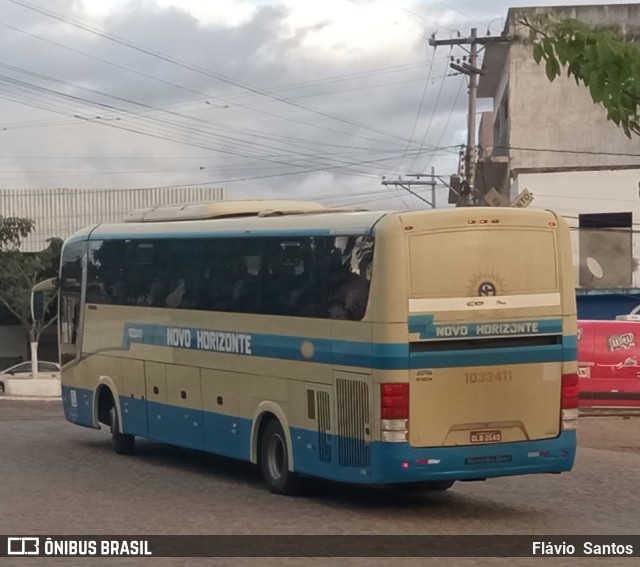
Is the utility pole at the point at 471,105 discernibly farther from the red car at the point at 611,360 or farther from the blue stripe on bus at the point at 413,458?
the blue stripe on bus at the point at 413,458

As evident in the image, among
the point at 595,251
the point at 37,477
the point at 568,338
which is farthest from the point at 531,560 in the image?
the point at 595,251

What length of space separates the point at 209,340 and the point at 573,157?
3746 centimetres

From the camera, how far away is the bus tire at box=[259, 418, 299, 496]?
14305 millimetres

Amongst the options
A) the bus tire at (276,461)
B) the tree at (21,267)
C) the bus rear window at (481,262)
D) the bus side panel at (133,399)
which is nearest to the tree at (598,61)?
the bus rear window at (481,262)

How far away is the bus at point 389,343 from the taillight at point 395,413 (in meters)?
0.01

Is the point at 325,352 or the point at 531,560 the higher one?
the point at 325,352

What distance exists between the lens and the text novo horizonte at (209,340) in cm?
1509

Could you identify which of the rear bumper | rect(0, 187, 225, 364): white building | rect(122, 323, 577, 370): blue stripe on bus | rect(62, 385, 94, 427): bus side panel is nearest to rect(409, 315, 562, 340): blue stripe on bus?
rect(122, 323, 577, 370): blue stripe on bus

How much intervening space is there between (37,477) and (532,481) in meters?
6.49

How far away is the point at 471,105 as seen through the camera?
40094 mm

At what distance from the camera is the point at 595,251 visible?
45312 millimetres

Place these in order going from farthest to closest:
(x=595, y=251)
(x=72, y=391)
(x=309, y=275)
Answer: (x=595, y=251) < (x=72, y=391) < (x=309, y=275)

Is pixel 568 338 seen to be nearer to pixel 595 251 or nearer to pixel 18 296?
pixel 595 251

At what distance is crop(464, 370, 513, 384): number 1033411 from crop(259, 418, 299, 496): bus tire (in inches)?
103
